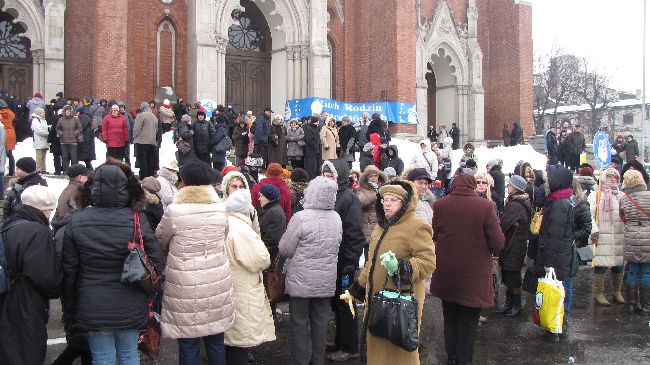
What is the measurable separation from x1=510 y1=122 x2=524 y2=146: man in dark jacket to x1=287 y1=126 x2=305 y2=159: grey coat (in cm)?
1535

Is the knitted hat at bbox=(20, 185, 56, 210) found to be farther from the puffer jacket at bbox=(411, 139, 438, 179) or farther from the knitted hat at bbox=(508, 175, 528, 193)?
the puffer jacket at bbox=(411, 139, 438, 179)

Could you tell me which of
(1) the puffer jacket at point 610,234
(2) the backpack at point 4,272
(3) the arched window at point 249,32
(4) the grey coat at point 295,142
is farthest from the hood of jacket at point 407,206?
(3) the arched window at point 249,32

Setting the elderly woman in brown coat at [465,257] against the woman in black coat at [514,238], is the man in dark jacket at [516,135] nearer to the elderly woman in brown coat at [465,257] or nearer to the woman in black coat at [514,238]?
the woman in black coat at [514,238]

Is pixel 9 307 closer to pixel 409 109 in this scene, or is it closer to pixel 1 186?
pixel 1 186

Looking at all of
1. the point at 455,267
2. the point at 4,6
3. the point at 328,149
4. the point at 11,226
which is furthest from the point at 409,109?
the point at 11,226

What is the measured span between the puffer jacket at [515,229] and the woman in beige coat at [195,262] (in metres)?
3.86

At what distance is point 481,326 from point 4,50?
1813cm

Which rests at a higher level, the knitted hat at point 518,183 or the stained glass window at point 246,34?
the stained glass window at point 246,34

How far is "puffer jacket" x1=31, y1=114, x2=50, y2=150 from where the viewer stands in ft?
43.5

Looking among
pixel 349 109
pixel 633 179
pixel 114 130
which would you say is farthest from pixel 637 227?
pixel 349 109

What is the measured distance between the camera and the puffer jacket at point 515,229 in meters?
7.34

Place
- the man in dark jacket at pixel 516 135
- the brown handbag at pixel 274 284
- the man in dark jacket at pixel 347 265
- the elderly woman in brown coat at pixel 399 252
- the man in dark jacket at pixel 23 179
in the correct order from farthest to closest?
the man in dark jacket at pixel 516 135, the man in dark jacket at pixel 23 179, the man in dark jacket at pixel 347 265, the brown handbag at pixel 274 284, the elderly woman in brown coat at pixel 399 252

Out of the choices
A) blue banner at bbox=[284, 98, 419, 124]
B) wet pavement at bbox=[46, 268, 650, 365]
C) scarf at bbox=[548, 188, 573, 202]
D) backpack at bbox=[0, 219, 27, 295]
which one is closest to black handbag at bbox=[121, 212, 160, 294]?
backpack at bbox=[0, 219, 27, 295]

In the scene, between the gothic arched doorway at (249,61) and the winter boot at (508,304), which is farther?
the gothic arched doorway at (249,61)
